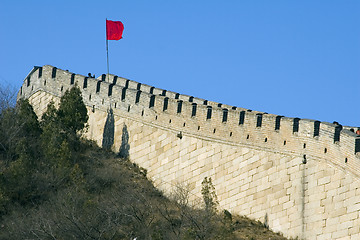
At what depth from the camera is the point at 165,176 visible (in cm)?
3734

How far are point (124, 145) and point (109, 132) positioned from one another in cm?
104

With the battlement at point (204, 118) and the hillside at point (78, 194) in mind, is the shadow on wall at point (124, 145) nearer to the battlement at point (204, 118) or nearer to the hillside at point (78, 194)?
the hillside at point (78, 194)

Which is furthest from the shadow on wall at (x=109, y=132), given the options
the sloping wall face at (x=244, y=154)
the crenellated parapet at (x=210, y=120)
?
the crenellated parapet at (x=210, y=120)

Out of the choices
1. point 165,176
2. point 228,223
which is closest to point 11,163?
point 165,176

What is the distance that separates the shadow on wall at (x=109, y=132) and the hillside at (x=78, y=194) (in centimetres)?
45

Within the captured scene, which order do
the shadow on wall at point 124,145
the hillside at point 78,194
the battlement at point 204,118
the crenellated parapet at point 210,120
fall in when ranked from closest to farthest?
the crenellated parapet at point 210,120
the battlement at point 204,118
the hillside at point 78,194
the shadow on wall at point 124,145

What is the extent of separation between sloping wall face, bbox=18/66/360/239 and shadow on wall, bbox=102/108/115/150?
36 mm

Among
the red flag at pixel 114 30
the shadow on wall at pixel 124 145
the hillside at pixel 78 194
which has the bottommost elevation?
the hillside at pixel 78 194

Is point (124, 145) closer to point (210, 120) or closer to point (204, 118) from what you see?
point (204, 118)

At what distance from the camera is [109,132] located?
4028cm

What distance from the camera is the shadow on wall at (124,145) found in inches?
1549

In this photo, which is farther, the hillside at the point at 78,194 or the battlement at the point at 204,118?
the hillside at the point at 78,194

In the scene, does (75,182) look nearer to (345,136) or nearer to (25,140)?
(25,140)

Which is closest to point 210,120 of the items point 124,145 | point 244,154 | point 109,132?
point 244,154
